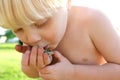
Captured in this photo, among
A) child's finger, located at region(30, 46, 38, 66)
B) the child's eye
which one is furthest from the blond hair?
child's finger, located at region(30, 46, 38, 66)

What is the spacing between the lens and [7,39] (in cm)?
1077

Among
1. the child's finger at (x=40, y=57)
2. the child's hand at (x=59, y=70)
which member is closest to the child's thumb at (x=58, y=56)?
the child's hand at (x=59, y=70)

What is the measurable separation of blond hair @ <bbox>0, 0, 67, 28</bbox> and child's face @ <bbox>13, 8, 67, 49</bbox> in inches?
1.3

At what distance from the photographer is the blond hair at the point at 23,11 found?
1.55 meters

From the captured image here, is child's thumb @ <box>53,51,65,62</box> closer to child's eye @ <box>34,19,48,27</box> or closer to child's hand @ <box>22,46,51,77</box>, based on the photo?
child's hand @ <box>22,46,51,77</box>

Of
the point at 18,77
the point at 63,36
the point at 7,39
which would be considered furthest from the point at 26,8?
the point at 7,39

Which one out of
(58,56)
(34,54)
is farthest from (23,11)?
(58,56)

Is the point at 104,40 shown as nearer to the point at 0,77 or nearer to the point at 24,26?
the point at 24,26

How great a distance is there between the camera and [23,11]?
61.1 inches

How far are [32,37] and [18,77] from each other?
3.29m

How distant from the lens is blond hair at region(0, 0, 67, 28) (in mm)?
1549

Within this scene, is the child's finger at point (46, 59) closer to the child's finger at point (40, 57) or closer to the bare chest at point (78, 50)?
the child's finger at point (40, 57)

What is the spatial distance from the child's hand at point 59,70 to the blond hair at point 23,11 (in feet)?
0.85

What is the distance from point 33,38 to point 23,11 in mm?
131
